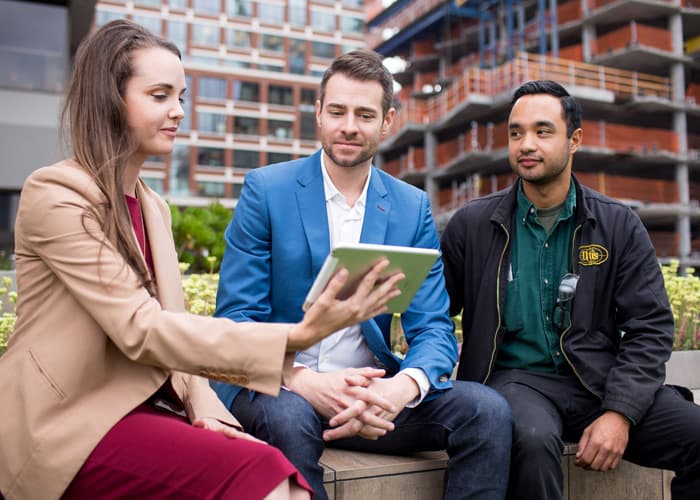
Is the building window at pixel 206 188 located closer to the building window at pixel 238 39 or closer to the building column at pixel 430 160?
the building window at pixel 238 39

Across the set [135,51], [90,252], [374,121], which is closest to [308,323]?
[90,252]

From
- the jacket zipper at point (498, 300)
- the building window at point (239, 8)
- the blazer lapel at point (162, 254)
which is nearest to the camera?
the blazer lapel at point (162, 254)

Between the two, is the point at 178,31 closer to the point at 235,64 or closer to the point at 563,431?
the point at 235,64

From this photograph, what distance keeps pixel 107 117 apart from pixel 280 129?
5195 centimetres

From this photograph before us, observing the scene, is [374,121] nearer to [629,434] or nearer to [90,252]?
[90,252]

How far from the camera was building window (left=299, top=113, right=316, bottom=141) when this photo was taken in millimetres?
53425

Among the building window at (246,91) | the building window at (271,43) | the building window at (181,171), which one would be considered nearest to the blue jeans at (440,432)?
the building window at (181,171)

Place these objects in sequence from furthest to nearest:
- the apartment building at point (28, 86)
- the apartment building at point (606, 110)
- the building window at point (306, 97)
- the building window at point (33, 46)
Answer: the building window at point (306, 97) < the apartment building at point (606, 110) < the building window at point (33, 46) < the apartment building at point (28, 86)

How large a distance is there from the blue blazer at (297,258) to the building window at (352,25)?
5666cm

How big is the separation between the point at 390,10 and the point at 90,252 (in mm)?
48144

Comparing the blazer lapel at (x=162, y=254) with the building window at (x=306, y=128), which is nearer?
the blazer lapel at (x=162, y=254)

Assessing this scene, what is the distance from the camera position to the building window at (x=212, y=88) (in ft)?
170

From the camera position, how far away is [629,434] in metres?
2.81

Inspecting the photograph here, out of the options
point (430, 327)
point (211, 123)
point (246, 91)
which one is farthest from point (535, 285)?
point (246, 91)
